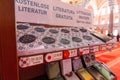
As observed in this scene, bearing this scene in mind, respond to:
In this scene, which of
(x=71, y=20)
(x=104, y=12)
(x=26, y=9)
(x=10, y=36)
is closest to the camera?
(x=10, y=36)

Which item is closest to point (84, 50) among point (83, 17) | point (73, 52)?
point (73, 52)

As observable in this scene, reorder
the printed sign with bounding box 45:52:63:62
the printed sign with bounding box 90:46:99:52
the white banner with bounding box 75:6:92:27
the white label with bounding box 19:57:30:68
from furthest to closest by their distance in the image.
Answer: the white banner with bounding box 75:6:92:27 → the printed sign with bounding box 90:46:99:52 → the printed sign with bounding box 45:52:63:62 → the white label with bounding box 19:57:30:68

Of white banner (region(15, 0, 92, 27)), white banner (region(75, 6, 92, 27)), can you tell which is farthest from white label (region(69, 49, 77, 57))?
white banner (region(75, 6, 92, 27))

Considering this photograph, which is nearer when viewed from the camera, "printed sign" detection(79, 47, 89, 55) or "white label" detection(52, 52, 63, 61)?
"white label" detection(52, 52, 63, 61)

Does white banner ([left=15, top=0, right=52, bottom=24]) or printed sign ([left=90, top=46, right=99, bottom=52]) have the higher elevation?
white banner ([left=15, top=0, right=52, bottom=24])

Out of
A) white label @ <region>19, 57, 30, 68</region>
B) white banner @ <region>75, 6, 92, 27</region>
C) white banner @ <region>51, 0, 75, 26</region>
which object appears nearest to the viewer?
white label @ <region>19, 57, 30, 68</region>

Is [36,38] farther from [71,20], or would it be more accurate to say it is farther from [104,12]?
[104,12]

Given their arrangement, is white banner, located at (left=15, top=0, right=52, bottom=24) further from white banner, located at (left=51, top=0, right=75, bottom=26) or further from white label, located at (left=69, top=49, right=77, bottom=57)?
white label, located at (left=69, top=49, right=77, bottom=57)

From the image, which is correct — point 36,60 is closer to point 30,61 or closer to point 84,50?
point 30,61

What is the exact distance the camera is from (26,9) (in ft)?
3.58

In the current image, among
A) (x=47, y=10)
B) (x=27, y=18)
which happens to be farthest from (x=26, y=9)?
(x=47, y=10)

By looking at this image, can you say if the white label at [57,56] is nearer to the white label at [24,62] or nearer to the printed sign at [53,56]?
the printed sign at [53,56]

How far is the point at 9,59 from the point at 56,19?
0.88m

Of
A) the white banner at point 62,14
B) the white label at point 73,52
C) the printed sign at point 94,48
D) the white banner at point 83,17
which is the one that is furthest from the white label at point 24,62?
the white banner at point 83,17
